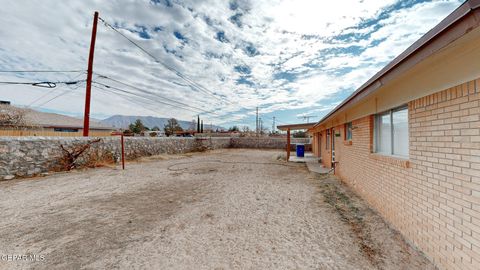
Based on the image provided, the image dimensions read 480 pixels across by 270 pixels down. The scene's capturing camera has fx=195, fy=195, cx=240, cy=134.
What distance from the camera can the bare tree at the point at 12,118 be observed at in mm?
14207

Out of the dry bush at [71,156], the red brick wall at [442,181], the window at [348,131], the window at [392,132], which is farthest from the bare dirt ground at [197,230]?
the dry bush at [71,156]

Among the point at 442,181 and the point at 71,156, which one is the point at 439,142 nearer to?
the point at 442,181

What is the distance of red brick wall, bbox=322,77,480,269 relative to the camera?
6.17 feet

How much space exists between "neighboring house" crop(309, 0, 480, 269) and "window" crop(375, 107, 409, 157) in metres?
0.02

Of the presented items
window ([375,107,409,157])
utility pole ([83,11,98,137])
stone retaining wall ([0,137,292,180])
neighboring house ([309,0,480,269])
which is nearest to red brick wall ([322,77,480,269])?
neighboring house ([309,0,480,269])

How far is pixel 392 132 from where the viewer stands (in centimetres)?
386

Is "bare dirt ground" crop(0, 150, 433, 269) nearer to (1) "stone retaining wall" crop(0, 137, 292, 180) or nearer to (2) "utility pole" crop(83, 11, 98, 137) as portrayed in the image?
(1) "stone retaining wall" crop(0, 137, 292, 180)

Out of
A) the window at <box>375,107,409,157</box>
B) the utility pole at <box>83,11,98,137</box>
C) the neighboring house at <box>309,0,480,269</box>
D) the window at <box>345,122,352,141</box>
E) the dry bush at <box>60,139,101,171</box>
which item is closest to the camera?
the neighboring house at <box>309,0,480,269</box>

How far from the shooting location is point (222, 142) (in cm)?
2677

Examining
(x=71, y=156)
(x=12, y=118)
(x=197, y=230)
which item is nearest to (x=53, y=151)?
(x=71, y=156)

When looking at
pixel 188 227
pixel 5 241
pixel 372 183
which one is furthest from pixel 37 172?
pixel 372 183

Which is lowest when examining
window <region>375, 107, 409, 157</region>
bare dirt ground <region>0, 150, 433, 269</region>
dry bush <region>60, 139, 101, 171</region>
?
bare dirt ground <region>0, 150, 433, 269</region>

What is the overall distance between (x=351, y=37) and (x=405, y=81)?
16.6 ft

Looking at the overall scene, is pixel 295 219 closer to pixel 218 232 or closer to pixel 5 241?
pixel 218 232
